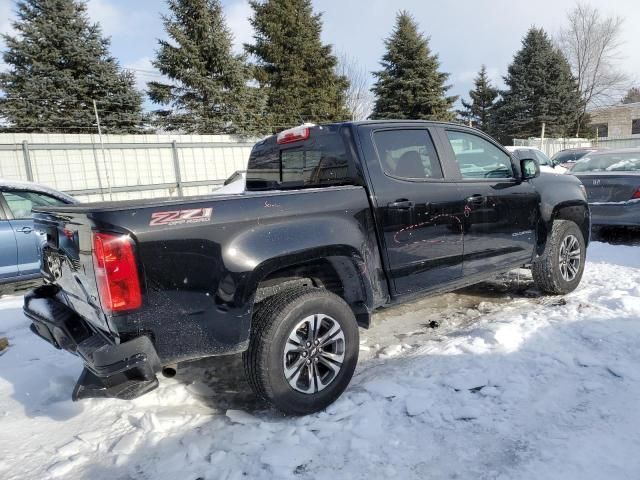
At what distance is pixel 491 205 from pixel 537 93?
132 feet

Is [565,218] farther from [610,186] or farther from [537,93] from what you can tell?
[537,93]

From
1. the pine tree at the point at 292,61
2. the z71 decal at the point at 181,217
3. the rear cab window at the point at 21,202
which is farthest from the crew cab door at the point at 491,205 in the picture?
the pine tree at the point at 292,61

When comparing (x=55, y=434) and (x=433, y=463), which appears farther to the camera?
(x=55, y=434)

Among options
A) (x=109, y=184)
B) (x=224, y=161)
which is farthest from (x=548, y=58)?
(x=109, y=184)

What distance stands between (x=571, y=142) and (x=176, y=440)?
38.6 metres

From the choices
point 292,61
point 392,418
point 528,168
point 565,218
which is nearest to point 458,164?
point 528,168

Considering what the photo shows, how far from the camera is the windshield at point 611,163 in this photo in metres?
7.85

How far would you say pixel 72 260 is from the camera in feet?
8.80

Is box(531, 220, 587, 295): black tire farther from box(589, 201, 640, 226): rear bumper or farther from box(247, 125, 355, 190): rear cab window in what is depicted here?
box(589, 201, 640, 226): rear bumper

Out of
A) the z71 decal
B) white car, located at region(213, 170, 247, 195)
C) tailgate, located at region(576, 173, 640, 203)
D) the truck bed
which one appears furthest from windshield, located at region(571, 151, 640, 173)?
the z71 decal

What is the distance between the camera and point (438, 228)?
3682 mm

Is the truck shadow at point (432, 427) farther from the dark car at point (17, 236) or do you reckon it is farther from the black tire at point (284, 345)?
the dark car at point (17, 236)

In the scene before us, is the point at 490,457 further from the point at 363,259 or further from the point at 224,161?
the point at 224,161

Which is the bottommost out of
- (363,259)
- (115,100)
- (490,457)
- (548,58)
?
(490,457)
